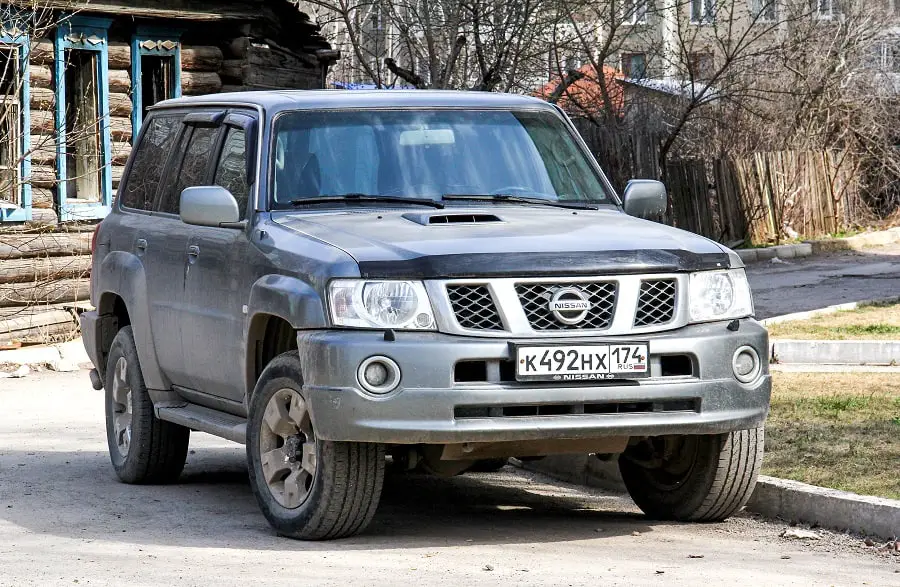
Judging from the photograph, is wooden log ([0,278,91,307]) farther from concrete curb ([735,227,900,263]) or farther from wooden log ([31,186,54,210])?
concrete curb ([735,227,900,263])

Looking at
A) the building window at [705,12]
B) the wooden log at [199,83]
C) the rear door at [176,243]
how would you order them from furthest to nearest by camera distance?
the building window at [705,12]
the wooden log at [199,83]
the rear door at [176,243]

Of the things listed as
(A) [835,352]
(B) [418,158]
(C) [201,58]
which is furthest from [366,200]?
(C) [201,58]

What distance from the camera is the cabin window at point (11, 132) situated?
1631cm

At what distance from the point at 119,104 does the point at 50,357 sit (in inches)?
195

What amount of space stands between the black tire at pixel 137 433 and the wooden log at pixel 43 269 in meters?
8.57

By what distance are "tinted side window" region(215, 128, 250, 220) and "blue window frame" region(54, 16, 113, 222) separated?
409 inches

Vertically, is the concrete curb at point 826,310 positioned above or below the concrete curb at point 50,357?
above

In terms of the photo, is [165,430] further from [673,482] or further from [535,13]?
[535,13]

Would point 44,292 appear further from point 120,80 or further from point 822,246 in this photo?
point 822,246

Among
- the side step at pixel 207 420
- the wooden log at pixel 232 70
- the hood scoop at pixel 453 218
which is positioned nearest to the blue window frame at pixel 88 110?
the wooden log at pixel 232 70

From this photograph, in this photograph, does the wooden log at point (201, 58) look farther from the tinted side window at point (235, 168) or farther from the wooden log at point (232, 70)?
the tinted side window at point (235, 168)

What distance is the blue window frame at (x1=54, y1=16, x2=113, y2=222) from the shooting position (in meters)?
18.0

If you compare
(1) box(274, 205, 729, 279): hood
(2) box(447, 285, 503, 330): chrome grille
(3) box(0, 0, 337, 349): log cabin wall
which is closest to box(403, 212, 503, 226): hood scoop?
(1) box(274, 205, 729, 279): hood

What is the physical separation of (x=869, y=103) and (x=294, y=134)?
2474 cm
